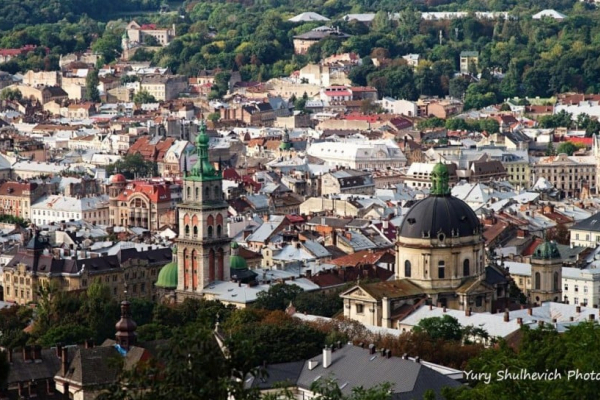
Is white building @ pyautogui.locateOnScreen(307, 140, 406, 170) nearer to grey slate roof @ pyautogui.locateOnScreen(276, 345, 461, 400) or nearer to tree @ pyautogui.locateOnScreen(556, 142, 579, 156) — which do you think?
tree @ pyautogui.locateOnScreen(556, 142, 579, 156)

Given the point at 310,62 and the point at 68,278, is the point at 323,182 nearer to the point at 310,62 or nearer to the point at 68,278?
the point at 68,278

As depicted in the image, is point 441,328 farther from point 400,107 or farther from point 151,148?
point 400,107

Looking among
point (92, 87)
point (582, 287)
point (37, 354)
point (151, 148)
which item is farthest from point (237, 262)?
point (92, 87)

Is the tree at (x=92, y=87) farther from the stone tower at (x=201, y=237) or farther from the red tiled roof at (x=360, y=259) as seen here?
the stone tower at (x=201, y=237)

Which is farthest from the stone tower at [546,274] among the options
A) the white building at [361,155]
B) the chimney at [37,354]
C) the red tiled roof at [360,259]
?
the white building at [361,155]

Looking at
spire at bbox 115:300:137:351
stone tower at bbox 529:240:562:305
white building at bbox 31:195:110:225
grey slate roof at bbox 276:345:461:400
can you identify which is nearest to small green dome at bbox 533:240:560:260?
stone tower at bbox 529:240:562:305
